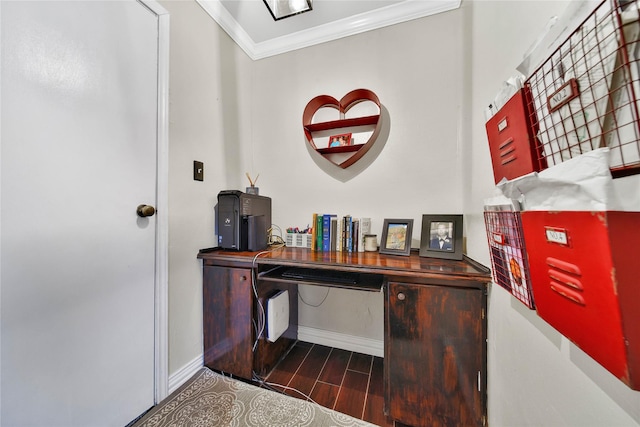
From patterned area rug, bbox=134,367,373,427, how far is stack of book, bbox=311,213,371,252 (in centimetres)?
93

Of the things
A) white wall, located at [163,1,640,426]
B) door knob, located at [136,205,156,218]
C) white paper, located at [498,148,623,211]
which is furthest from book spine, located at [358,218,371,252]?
door knob, located at [136,205,156,218]

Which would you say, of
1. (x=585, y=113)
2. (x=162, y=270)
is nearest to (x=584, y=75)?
(x=585, y=113)

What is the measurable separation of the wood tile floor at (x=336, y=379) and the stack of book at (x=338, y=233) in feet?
2.70

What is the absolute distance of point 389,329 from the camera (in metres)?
1.12

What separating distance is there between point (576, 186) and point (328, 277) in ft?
3.55

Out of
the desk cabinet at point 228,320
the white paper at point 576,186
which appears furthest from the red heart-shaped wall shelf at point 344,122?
the white paper at point 576,186

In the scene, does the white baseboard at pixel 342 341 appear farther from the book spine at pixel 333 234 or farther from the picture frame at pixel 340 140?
the picture frame at pixel 340 140

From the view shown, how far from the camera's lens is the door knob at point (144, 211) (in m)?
1.18

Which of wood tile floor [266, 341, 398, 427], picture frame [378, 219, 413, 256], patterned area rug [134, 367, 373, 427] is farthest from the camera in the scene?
picture frame [378, 219, 413, 256]

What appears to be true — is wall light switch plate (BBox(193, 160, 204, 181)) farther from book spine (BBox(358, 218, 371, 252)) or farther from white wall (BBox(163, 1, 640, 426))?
book spine (BBox(358, 218, 371, 252))

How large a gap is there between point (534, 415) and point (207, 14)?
8.87 ft

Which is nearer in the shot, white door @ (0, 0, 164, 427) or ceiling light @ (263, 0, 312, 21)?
white door @ (0, 0, 164, 427)

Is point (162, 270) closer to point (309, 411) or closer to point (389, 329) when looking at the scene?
point (309, 411)

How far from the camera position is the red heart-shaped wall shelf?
66.2 inches
